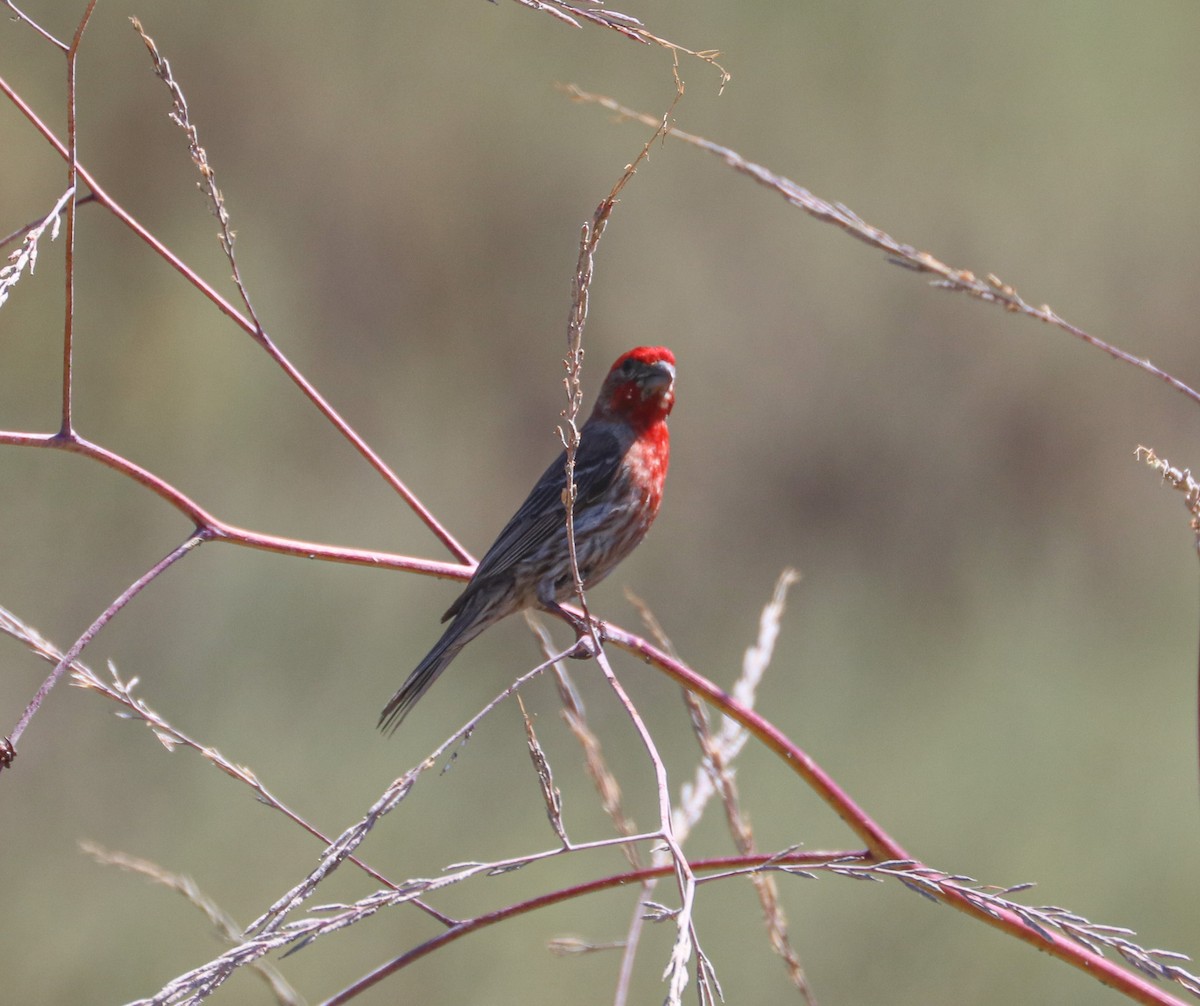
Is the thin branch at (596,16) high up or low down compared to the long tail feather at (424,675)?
up

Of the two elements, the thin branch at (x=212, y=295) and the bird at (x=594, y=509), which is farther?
the bird at (x=594, y=509)

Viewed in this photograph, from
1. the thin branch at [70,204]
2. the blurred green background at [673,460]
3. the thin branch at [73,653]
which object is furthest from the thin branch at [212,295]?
the blurred green background at [673,460]

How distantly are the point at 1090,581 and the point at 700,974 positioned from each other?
1188cm

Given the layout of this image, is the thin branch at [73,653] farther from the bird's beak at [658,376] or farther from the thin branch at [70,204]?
the bird's beak at [658,376]

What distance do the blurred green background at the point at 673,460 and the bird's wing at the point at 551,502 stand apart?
3823 mm

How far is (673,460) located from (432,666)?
7.85 m

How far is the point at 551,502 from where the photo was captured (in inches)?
171

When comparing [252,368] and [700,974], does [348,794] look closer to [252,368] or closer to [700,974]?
[252,368]

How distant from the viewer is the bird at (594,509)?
4141 millimetres

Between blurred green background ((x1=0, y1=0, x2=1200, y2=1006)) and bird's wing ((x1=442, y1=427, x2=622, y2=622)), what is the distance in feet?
12.5

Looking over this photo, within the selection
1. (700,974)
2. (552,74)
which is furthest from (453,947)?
(552,74)

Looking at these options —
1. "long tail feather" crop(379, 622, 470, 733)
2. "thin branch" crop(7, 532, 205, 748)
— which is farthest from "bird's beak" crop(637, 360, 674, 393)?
"thin branch" crop(7, 532, 205, 748)

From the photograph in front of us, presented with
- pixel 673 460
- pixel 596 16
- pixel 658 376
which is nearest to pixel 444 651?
pixel 658 376

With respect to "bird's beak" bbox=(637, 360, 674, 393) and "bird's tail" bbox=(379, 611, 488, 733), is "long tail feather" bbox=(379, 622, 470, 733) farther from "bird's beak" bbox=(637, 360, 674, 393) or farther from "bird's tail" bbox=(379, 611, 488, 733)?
"bird's beak" bbox=(637, 360, 674, 393)
